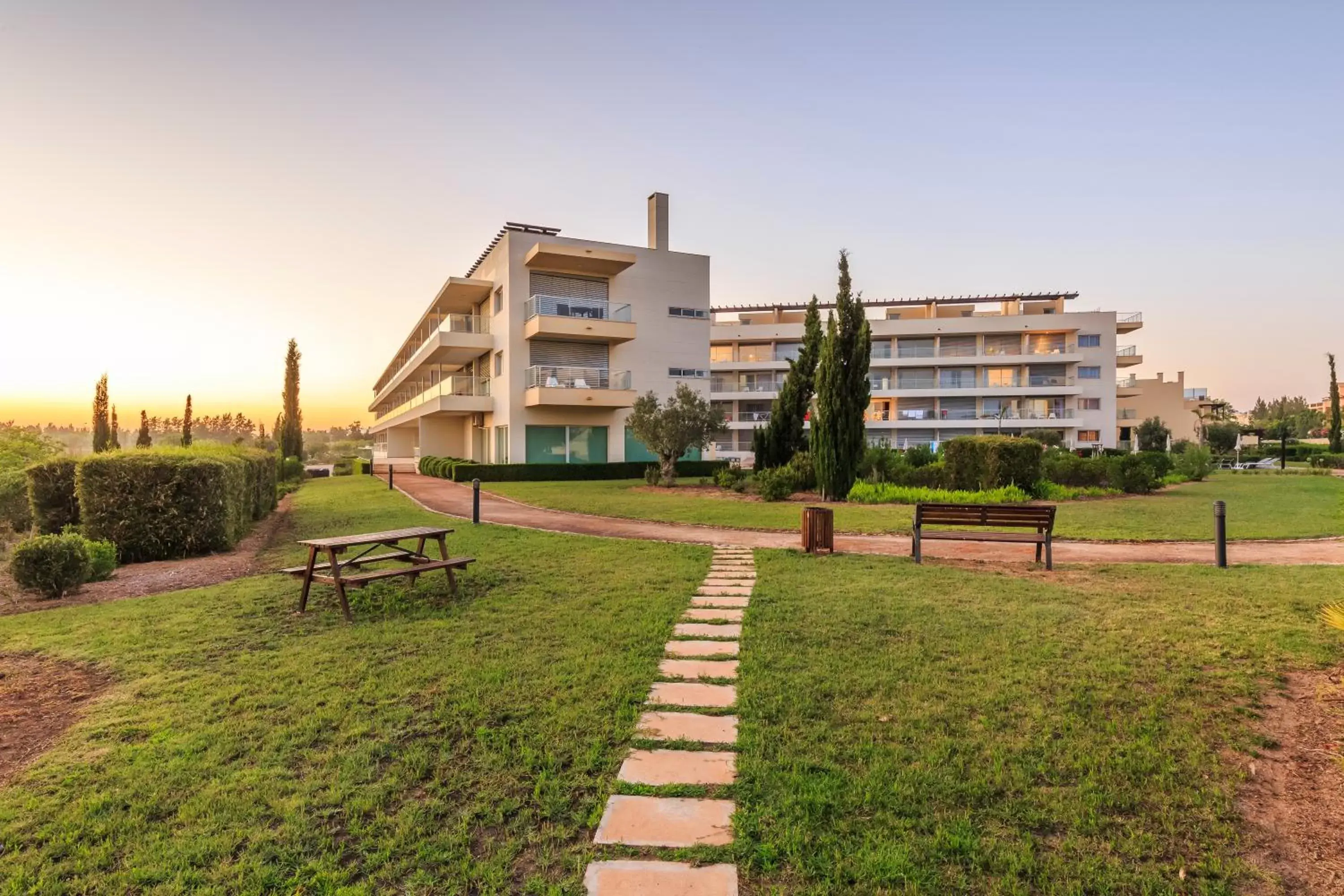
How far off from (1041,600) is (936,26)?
41.0 feet

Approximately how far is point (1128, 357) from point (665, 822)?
71678 millimetres

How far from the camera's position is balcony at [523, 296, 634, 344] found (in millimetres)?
30984

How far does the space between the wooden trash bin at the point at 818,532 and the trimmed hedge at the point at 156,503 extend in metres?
9.97

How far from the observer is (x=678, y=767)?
3.51 meters

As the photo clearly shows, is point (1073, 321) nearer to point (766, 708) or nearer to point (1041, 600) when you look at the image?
point (1041, 600)

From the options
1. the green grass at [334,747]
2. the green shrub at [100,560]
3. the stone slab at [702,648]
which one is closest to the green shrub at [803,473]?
the green grass at [334,747]

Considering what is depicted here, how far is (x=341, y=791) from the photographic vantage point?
10.7ft

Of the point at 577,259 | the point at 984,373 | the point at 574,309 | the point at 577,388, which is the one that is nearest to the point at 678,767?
the point at 577,388

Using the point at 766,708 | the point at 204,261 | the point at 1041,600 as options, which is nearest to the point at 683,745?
the point at 766,708

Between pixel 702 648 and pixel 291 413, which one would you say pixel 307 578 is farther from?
pixel 291 413

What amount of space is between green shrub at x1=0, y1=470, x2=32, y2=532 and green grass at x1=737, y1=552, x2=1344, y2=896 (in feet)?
51.0

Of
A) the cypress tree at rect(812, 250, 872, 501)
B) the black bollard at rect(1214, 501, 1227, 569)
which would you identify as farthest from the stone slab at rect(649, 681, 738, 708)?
the cypress tree at rect(812, 250, 872, 501)

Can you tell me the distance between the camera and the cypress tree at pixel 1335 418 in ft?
153

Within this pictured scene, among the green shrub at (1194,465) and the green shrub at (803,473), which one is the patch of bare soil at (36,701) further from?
the green shrub at (1194,465)
